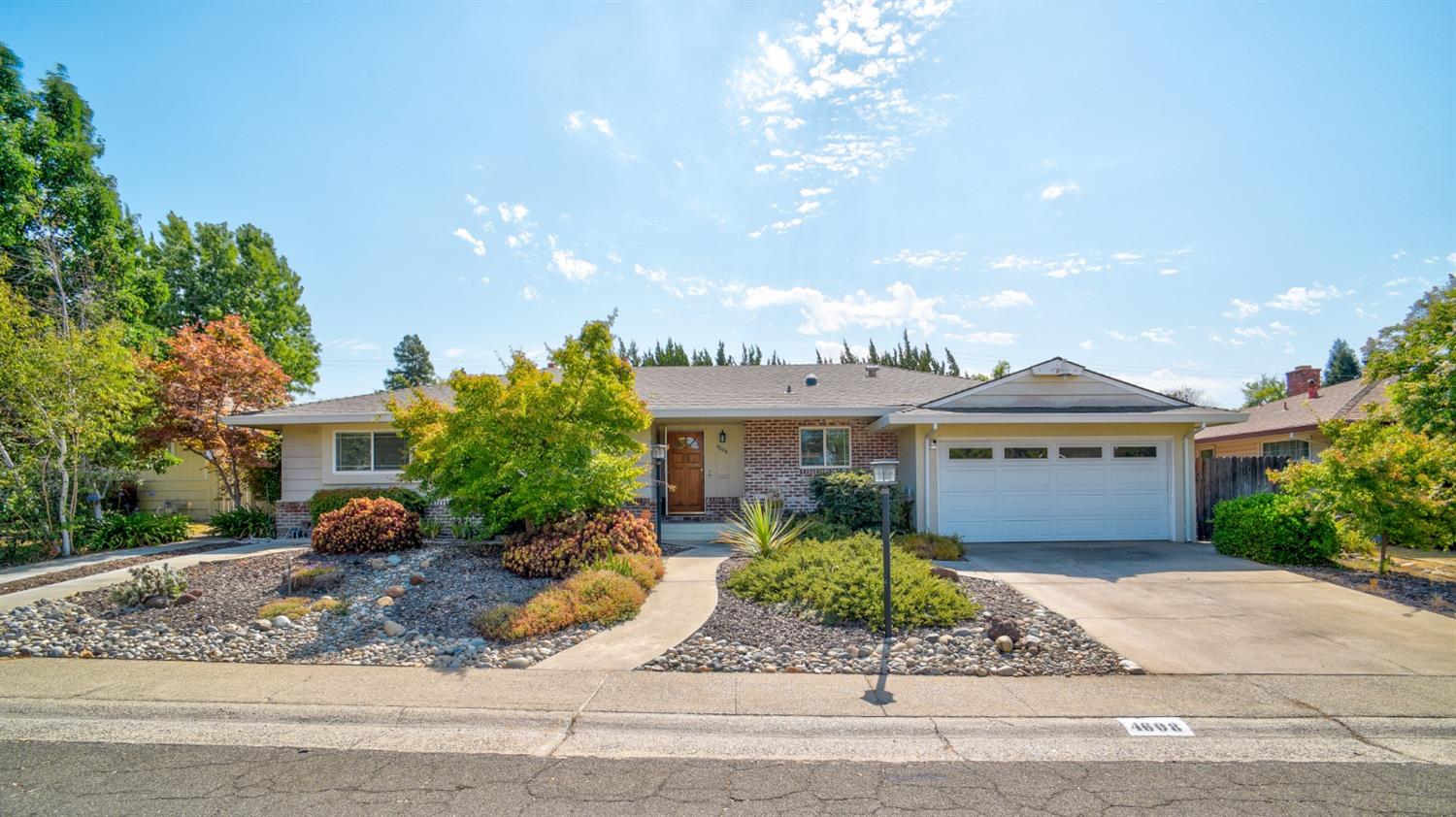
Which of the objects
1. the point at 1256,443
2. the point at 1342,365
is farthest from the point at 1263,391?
the point at 1256,443

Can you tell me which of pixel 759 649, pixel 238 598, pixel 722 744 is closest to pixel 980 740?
pixel 722 744

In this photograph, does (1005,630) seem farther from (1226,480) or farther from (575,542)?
(1226,480)

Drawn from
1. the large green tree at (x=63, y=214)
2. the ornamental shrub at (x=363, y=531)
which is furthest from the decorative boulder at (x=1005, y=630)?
the large green tree at (x=63, y=214)

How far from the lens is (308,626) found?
261 inches

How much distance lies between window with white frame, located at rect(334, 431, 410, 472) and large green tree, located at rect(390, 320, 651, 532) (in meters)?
4.68

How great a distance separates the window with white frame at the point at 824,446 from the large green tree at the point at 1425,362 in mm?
8814

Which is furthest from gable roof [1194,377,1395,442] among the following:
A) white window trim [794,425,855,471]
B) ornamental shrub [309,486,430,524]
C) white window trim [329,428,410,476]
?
white window trim [329,428,410,476]

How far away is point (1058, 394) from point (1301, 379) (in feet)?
47.8

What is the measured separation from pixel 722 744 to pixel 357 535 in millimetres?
8193

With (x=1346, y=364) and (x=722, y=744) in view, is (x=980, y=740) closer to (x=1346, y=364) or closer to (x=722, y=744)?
(x=722, y=744)

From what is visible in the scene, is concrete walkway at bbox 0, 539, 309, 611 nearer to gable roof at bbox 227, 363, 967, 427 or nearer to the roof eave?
gable roof at bbox 227, 363, 967, 427

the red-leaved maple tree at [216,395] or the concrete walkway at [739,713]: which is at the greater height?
the red-leaved maple tree at [216,395]

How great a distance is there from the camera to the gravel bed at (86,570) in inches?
343

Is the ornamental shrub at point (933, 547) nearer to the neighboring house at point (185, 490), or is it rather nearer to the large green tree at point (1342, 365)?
the neighboring house at point (185, 490)
